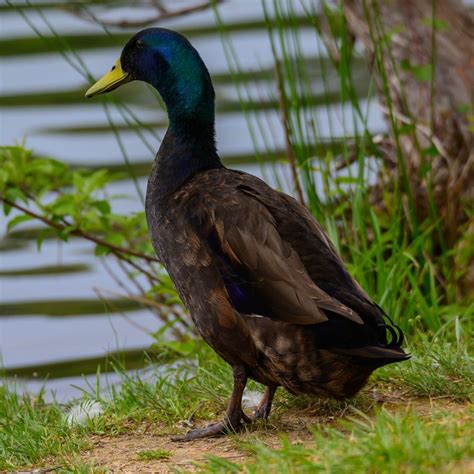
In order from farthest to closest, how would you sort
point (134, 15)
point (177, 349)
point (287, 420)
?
point (134, 15), point (177, 349), point (287, 420)

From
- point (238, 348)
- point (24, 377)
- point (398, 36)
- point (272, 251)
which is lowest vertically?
point (24, 377)

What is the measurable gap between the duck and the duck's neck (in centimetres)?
8

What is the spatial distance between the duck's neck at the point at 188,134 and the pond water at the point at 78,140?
4.98 ft

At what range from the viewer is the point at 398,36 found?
780cm

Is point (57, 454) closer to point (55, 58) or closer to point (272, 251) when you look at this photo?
point (272, 251)

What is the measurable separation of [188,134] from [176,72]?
0.26m

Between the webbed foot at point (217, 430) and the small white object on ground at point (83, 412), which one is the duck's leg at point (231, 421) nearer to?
the webbed foot at point (217, 430)

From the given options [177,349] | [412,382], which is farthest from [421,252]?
A: [412,382]

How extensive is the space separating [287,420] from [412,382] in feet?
1.67

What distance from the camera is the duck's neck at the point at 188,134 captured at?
17.1ft

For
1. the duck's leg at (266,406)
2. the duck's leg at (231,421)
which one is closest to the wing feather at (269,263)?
the duck's leg at (231,421)

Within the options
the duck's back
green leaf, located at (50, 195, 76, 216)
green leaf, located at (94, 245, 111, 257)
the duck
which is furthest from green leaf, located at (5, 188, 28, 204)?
the duck's back

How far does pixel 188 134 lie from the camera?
5293mm

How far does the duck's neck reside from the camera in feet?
17.1
